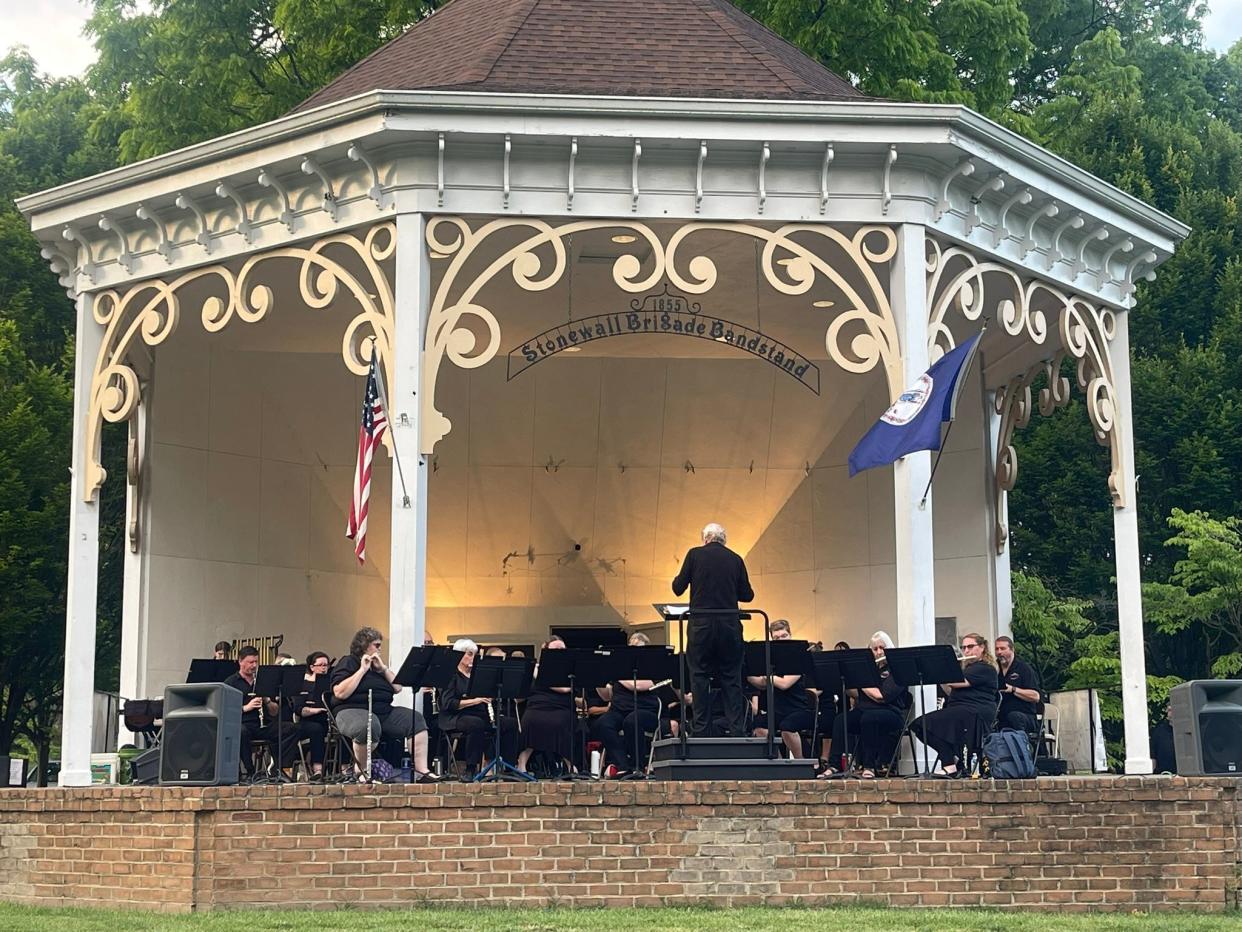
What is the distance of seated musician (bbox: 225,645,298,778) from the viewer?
14.3 meters

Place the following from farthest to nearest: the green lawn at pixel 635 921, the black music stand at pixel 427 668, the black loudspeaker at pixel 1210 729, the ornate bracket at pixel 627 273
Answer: the ornate bracket at pixel 627 273
the black music stand at pixel 427 668
the black loudspeaker at pixel 1210 729
the green lawn at pixel 635 921

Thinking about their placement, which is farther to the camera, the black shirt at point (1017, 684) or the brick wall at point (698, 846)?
the black shirt at point (1017, 684)

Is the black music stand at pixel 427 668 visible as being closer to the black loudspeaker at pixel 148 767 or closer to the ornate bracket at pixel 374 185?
the black loudspeaker at pixel 148 767

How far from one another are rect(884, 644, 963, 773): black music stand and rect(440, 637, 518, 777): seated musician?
3.25 metres

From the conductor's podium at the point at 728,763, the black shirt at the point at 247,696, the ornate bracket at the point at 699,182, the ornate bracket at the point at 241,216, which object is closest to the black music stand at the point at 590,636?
the black shirt at the point at 247,696

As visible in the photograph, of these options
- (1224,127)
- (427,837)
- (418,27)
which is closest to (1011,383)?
(418,27)

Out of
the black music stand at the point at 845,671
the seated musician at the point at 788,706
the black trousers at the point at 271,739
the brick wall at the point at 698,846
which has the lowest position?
the brick wall at the point at 698,846

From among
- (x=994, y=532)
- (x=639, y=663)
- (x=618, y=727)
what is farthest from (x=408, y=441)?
(x=994, y=532)

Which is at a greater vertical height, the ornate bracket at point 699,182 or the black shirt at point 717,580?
the ornate bracket at point 699,182

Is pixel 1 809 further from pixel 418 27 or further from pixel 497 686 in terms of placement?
pixel 418 27

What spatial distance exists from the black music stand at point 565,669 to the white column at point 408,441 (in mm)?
1053

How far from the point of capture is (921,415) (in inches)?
533

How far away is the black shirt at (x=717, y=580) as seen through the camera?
1206 centimetres

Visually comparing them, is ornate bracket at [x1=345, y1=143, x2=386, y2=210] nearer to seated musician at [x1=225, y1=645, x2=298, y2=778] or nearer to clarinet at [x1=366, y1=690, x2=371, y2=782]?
seated musician at [x1=225, y1=645, x2=298, y2=778]
